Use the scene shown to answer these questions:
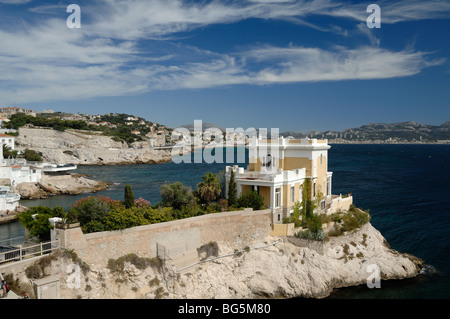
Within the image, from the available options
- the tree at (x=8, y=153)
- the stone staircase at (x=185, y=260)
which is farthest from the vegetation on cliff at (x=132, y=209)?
the tree at (x=8, y=153)

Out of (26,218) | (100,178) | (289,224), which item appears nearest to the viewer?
(26,218)

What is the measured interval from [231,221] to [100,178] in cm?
4960

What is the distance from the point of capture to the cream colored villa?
71.4ft

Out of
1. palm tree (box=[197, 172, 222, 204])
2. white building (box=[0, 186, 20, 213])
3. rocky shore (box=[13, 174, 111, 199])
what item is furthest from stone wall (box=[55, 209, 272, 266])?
rocky shore (box=[13, 174, 111, 199])

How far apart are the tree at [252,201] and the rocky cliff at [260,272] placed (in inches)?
79.9

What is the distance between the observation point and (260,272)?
19.4m

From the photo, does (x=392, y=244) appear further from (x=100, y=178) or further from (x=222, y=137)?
(x=222, y=137)

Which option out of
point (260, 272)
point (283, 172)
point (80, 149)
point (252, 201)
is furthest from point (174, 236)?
point (80, 149)

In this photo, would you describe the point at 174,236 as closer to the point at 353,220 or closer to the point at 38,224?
the point at 38,224

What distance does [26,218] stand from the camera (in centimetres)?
1616

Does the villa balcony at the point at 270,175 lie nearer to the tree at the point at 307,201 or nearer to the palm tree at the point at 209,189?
the tree at the point at 307,201

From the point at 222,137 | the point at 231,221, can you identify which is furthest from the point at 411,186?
the point at 222,137

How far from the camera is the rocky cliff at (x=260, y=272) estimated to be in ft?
48.2

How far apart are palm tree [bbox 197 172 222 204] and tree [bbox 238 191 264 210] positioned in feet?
5.70
